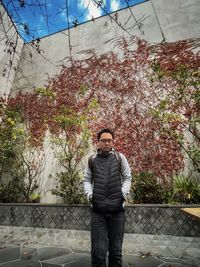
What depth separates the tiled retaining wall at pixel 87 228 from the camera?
4.48 meters

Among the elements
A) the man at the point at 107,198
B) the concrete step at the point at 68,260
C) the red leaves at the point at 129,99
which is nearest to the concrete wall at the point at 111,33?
the red leaves at the point at 129,99

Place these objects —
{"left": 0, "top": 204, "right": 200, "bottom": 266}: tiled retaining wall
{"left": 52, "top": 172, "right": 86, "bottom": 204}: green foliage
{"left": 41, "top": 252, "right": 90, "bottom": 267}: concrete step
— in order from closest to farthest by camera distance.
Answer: {"left": 41, "top": 252, "right": 90, "bottom": 267}: concrete step
{"left": 0, "top": 204, "right": 200, "bottom": 266}: tiled retaining wall
{"left": 52, "top": 172, "right": 86, "bottom": 204}: green foliage

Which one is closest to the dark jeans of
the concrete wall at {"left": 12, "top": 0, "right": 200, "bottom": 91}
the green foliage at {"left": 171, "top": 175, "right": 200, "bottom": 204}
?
the green foliage at {"left": 171, "top": 175, "right": 200, "bottom": 204}

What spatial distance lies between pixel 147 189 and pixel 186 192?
0.78m

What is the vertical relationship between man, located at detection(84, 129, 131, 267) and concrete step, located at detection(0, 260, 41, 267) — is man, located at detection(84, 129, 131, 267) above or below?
above

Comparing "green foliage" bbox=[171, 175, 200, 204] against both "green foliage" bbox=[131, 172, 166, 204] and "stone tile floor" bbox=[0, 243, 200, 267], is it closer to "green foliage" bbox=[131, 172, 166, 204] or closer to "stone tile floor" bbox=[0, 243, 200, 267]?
"green foliage" bbox=[131, 172, 166, 204]

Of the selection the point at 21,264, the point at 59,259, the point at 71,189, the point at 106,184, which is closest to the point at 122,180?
the point at 106,184

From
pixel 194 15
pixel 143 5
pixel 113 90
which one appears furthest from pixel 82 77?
pixel 194 15

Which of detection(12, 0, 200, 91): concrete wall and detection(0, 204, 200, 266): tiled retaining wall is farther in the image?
detection(12, 0, 200, 91): concrete wall

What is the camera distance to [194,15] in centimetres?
702

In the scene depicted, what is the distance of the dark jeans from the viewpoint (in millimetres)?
2891

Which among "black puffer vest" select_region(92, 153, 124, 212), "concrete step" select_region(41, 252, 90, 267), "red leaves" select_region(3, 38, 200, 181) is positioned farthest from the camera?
"red leaves" select_region(3, 38, 200, 181)

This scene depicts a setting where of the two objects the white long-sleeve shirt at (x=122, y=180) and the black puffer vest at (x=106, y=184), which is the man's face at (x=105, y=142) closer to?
the black puffer vest at (x=106, y=184)

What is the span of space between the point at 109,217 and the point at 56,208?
3.12 m
